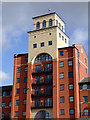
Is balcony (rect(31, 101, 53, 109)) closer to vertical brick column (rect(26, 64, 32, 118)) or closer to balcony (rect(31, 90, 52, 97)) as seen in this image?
vertical brick column (rect(26, 64, 32, 118))

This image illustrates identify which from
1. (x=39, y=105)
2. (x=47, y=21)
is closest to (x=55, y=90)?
(x=39, y=105)

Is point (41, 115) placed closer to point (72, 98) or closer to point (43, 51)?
point (72, 98)

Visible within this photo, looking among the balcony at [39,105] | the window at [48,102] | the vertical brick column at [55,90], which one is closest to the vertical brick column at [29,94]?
the balcony at [39,105]

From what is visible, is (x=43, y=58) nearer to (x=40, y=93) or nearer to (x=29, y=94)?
(x=40, y=93)

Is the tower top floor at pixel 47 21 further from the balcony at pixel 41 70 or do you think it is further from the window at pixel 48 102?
the window at pixel 48 102

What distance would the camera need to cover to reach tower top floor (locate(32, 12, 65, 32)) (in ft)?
197

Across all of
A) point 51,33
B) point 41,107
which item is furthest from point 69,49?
point 41,107

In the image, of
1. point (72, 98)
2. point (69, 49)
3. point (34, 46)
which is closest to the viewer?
point (72, 98)

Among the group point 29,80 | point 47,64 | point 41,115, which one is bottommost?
point 41,115

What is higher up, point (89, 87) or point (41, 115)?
point (89, 87)

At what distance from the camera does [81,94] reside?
53156mm

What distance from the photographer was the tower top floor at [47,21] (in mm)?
59987

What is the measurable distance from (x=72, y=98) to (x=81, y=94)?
2286 millimetres

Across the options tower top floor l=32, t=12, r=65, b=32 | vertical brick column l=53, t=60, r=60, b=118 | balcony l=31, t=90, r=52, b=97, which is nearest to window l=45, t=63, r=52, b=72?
vertical brick column l=53, t=60, r=60, b=118
